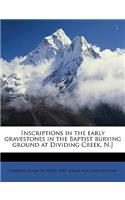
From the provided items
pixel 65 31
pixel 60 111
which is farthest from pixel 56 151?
pixel 65 31

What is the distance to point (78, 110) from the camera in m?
8.81

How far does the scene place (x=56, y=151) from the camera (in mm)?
8734

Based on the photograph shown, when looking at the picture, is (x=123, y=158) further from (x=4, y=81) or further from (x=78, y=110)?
(x=4, y=81)

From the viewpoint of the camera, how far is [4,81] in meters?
8.81

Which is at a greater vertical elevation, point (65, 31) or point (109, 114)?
point (65, 31)

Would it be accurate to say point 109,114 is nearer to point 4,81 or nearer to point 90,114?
point 90,114

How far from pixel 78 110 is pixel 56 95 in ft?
0.71

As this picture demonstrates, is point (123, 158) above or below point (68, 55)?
below

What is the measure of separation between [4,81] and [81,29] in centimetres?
75

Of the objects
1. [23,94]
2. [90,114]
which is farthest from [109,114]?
[23,94]

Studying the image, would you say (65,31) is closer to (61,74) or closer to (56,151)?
(61,74)

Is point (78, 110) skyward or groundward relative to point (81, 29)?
groundward

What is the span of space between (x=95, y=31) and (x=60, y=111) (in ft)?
2.31

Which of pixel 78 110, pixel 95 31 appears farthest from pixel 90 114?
pixel 95 31
